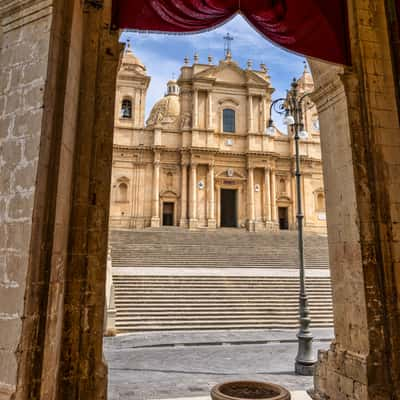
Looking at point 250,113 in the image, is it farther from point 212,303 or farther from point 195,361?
point 195,361

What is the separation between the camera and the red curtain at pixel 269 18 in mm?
4312

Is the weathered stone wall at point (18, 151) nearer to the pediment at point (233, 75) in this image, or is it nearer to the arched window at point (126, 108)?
the arched window at point (126, 108)

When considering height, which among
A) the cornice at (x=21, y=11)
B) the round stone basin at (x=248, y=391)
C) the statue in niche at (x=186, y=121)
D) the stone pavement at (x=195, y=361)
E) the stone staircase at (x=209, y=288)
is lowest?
the stone pavement at (x=195, y=361)

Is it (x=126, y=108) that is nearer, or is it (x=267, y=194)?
(x=267, y=194)

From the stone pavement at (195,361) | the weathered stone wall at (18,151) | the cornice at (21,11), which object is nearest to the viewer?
the weathered stone wall at (18,151)

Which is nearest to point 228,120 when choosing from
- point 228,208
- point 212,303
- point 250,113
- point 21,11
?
point 250,113

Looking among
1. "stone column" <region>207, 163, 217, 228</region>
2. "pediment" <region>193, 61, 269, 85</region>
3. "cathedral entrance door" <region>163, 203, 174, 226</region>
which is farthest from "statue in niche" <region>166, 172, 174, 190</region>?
"pediment" <region>193, 61, 269, 85</region>

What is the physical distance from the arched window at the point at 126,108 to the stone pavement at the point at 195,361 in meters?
21.3

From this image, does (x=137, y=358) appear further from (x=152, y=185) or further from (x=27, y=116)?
(x=152, y=185)

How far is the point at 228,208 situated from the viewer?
28672 millimetres

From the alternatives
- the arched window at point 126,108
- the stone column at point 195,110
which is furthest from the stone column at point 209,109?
the arched window at point 126,108

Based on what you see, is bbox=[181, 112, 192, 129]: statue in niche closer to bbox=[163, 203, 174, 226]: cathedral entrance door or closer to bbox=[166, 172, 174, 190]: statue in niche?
bbox=[166, 172, 174, 190]: statue in niche

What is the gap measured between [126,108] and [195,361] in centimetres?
2418

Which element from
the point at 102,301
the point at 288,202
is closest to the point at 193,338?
the point at 102,301
